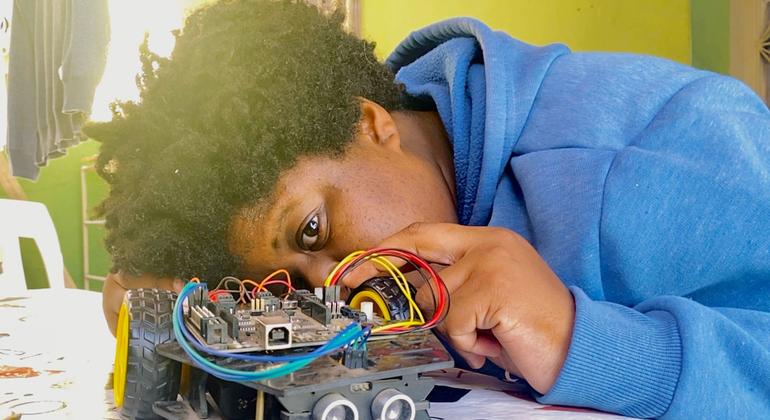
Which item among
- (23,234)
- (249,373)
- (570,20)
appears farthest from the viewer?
(570,20)

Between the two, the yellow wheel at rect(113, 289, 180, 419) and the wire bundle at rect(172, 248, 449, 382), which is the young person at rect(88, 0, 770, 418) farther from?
the yellow wheel at rect(113, 289, 180, 419)

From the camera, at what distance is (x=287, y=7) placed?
0.91 meters

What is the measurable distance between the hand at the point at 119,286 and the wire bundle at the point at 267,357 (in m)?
0.40

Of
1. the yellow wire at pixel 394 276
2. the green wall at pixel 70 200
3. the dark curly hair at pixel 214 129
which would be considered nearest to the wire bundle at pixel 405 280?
the yellow wire at pixel 394 276

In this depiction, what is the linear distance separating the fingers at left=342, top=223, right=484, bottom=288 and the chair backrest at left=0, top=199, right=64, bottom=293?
1431 millimetres

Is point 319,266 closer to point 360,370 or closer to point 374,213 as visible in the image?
point 374,213

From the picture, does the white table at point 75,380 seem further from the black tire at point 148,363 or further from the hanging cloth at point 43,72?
the hanging cloth at point 43,72

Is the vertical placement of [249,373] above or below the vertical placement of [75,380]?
above

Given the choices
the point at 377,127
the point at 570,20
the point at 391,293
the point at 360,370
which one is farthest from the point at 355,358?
the point at 570,20

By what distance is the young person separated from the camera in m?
0.56

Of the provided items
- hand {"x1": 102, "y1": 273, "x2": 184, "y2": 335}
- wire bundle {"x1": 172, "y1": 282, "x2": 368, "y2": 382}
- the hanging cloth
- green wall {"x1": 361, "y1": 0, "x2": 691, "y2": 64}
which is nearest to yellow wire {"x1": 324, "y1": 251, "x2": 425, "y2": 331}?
wire bundle {"x1": 172, "y1": 282, "x2": 368, "y2": 382}

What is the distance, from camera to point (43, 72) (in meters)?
2.21

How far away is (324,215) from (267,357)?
370mm

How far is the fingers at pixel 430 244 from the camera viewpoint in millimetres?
610
